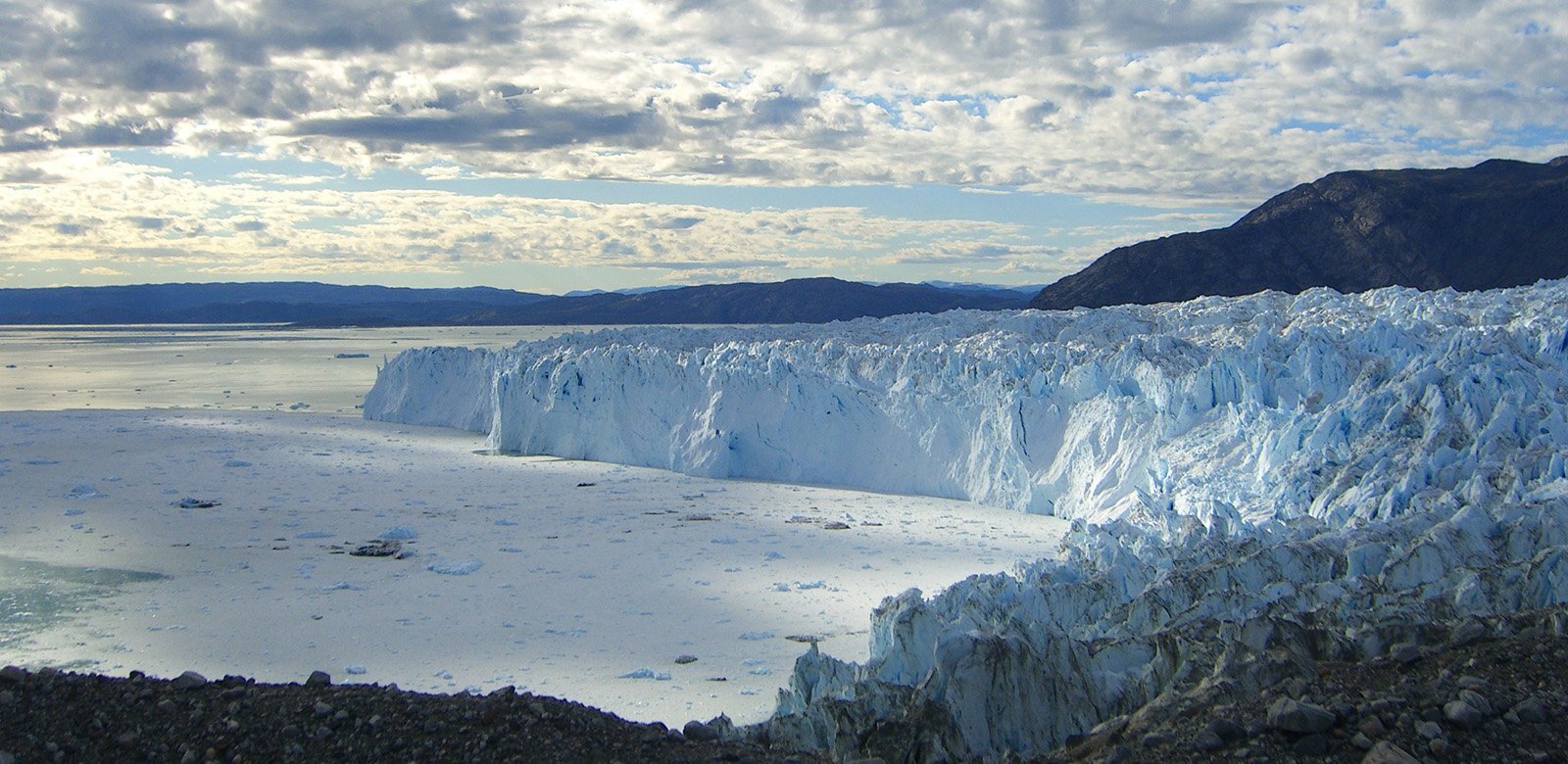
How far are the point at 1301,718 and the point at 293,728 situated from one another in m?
3.29

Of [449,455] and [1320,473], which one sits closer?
[1320,473]

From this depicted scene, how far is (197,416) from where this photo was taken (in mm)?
22953

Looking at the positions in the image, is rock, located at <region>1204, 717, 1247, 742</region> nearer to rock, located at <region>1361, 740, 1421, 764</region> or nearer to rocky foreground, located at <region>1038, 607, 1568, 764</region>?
rocky foreground, located at <region>1038, 607, 1568, 764</region>

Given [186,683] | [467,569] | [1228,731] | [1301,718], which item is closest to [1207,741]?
[1228,731]

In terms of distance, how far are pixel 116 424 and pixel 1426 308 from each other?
22280 mm

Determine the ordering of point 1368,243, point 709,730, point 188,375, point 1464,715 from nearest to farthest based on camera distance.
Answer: point 1464,715
point 709,730
point 188,375
point 1368,243

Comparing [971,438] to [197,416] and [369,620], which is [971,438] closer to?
[369,620]

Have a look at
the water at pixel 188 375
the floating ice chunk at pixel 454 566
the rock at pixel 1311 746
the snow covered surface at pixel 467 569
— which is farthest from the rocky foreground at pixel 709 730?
the water at pixel 188 375

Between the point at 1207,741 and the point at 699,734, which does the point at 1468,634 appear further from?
the point at 699,734

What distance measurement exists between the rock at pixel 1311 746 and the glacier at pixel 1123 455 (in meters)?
0.71

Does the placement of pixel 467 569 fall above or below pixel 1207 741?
below

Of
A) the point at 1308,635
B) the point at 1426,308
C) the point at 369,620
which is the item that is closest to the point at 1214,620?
the point at 1308,635

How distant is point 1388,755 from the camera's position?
3.19 metres

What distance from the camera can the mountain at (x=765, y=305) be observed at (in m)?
72.4
